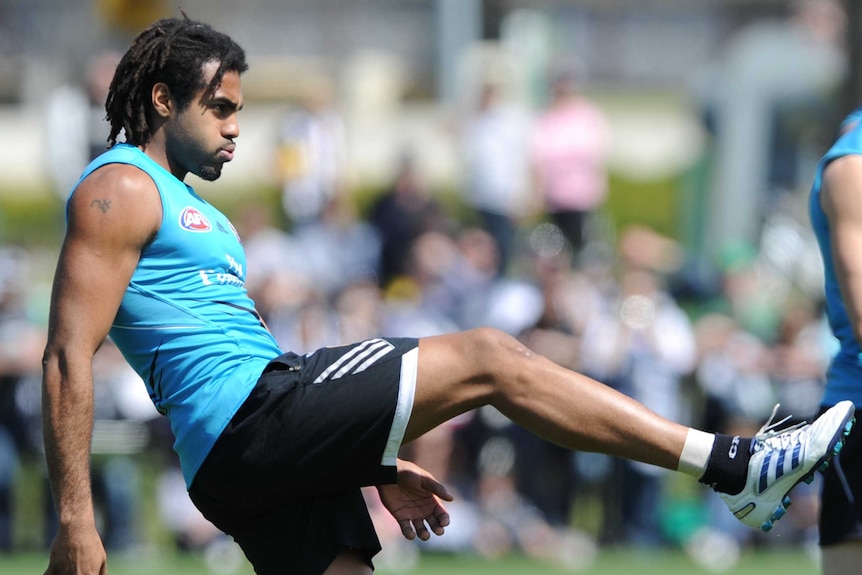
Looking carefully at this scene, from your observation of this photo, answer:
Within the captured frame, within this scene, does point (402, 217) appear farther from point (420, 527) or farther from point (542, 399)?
point (542, 399)

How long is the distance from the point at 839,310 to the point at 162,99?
2.41 meters

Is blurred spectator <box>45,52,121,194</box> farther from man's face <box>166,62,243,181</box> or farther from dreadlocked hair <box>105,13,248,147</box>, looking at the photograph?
man's face <box>166,62,243,181</box>

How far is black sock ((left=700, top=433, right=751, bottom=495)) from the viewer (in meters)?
4.46

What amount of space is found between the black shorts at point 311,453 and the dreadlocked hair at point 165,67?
3.09 feet

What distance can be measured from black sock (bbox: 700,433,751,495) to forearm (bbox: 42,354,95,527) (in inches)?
73.8

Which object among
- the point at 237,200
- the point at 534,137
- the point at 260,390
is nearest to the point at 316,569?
the point at 260,390

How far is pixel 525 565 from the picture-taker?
1044 cm

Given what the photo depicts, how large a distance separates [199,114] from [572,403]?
154cm

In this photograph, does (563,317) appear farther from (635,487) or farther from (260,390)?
(260,390)

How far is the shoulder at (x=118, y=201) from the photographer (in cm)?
446

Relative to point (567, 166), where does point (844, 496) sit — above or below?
above

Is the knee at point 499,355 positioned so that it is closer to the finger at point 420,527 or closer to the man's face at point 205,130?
the finger at point 420,527

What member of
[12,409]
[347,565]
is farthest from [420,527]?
[12,409]

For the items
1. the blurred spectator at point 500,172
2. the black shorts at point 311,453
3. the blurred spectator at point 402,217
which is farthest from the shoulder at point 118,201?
the blurred spectator at point 500,172
